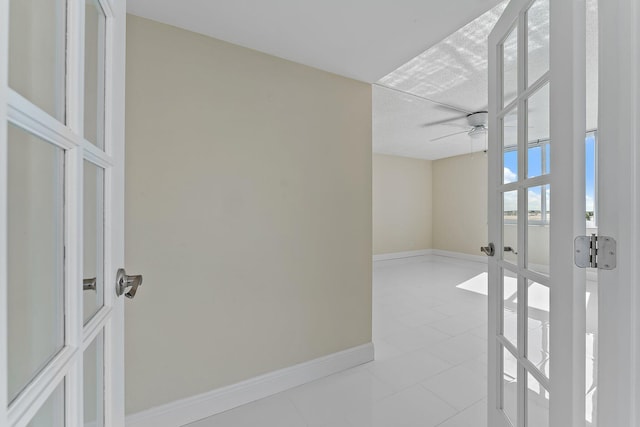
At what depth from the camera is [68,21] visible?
22.5 inches

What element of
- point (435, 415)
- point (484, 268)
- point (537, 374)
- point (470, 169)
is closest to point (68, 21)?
point (537, 374)

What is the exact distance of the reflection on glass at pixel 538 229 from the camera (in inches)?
37.5

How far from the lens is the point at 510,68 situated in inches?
47.1

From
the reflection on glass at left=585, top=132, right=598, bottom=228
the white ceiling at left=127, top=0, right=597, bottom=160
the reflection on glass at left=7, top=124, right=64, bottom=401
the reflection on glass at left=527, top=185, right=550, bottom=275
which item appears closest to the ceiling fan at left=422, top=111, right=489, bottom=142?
the white ceiling at left=127, top=0, right=597, bottom=160

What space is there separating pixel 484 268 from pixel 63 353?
603 cm

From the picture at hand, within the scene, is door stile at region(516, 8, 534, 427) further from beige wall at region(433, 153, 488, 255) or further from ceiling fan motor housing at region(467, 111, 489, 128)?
beige wall at region(433, 153, 488, 255)

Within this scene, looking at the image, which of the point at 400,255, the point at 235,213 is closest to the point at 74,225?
the point at 235,213

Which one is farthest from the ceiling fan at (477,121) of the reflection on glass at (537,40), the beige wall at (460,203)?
the reflection on glass at (537,40)

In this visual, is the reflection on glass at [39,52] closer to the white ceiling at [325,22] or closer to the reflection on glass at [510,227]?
the white ceiling at [325,22]

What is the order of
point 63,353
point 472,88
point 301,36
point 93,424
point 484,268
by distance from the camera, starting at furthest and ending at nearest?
point 484,268 < point 472,88 < point 301,36 < point 93,424 < point 63,353

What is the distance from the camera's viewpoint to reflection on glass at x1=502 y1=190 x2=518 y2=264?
1.15 m

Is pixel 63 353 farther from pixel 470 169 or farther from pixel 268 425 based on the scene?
pixel 470 169

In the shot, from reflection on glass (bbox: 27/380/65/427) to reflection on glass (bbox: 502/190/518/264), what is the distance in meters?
1.52

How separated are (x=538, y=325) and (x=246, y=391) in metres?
1.62
